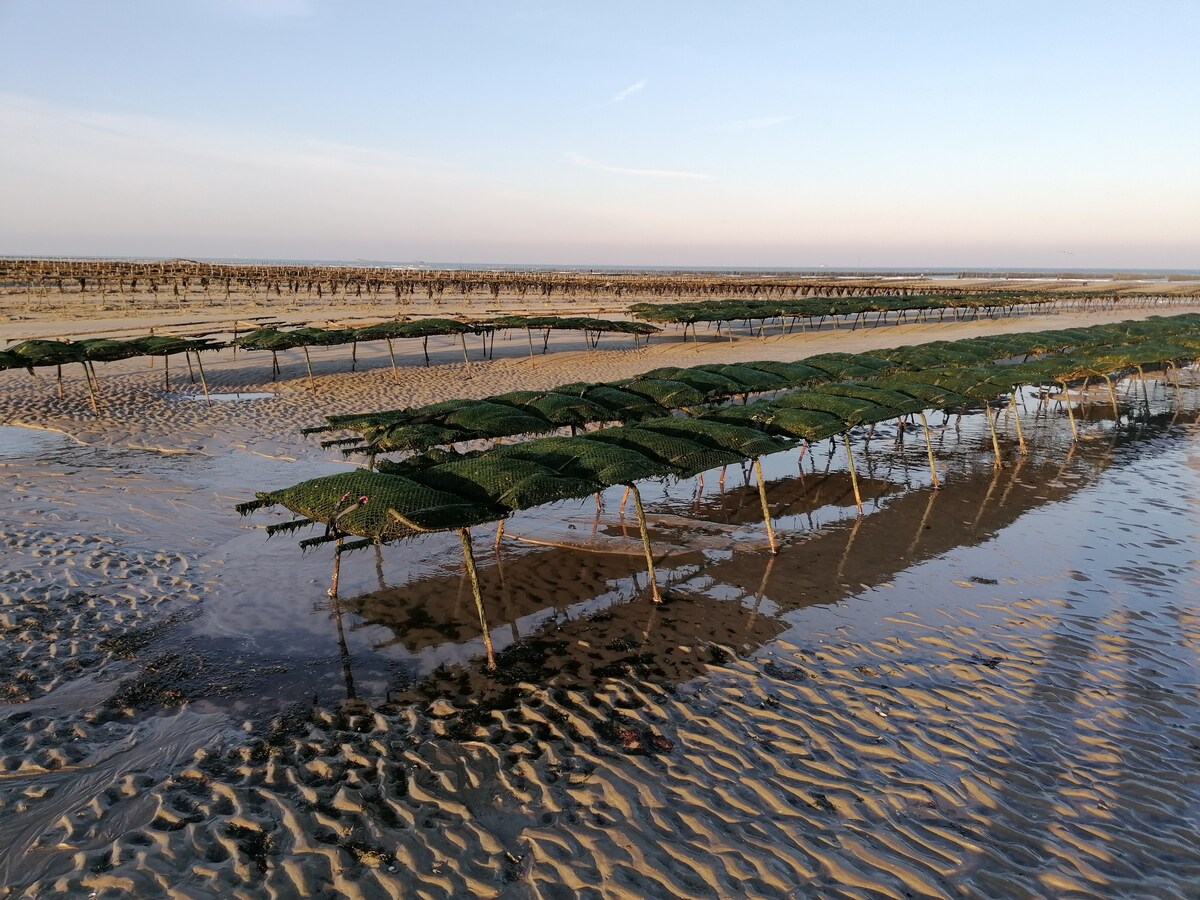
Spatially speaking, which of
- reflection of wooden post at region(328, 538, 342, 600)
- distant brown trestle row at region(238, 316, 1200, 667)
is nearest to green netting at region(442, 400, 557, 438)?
distant brown trestle row at region(238, 316, 1200, 667)

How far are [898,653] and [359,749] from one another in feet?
19.8

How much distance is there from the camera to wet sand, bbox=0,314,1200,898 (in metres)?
5.30

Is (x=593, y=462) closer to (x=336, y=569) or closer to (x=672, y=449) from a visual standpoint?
→ (x=672, y=449)

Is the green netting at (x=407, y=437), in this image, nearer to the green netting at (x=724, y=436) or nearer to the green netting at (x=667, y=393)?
the green netting at (x=724, y=436)

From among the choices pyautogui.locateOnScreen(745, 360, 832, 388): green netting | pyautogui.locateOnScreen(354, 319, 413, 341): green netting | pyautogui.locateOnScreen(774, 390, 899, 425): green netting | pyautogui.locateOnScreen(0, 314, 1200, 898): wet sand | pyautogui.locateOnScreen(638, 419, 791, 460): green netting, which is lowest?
pyautogui.locateOnScreen(0, 314, 1200, 898): wet sand

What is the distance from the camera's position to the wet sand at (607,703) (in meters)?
5.30

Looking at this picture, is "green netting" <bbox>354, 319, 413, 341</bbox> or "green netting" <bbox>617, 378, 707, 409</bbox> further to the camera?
"green netting" <bbox>354, 319, 413, 341</bbox>

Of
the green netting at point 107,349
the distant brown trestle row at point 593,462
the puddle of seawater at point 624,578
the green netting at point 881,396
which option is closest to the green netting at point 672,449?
the distant brown trestle row at point 593,462

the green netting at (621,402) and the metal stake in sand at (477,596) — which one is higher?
the green netting at (621,402)

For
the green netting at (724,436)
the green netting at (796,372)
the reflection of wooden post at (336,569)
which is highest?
the green netting at (796,372)

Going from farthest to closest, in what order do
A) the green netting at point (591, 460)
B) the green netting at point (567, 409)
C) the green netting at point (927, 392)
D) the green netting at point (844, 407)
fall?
the green netting at point (927, 392) < the green netting at point (567, 409) < the green netting at point (844, 407) < the green netting at point (591, 460)

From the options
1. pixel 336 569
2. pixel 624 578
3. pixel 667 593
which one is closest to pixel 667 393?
pixel 624 578

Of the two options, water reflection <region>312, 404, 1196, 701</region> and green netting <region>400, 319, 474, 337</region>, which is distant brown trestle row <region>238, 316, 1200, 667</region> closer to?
water reflection <region>312, 404, 1196, 701</region>

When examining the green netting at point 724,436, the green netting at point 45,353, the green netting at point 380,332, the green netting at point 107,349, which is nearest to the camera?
the green netting at point 724,436
